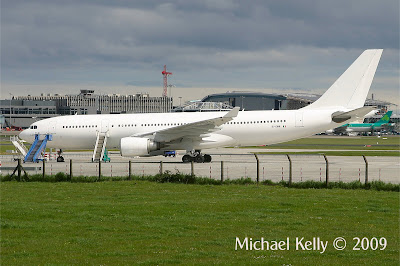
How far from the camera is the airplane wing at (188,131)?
1490 inches

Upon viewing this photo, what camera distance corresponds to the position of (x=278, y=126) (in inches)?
1597

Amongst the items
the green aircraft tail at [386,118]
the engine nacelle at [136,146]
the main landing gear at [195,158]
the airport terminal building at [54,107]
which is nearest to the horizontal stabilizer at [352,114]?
the main landing gear at [195,158]

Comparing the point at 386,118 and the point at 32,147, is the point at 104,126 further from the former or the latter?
the point at 386,118

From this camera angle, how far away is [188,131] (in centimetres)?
3881

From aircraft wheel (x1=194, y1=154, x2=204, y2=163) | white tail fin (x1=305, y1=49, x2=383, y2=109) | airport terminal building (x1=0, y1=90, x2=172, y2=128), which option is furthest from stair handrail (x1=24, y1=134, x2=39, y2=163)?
airport terminal building (x1=0, y1=90, x2=172, y2=128)

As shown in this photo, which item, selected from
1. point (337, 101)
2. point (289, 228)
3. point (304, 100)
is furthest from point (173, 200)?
point (304, 100)

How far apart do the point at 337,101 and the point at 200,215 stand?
2714 centimetres

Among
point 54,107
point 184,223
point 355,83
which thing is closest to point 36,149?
point 355,83

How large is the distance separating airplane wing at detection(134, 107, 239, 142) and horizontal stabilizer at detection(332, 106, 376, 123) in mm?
7998

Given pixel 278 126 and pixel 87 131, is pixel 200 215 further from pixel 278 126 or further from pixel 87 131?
pixel 87 131

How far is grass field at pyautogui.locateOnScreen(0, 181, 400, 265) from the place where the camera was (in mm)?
11266

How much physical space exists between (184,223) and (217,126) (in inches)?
1002

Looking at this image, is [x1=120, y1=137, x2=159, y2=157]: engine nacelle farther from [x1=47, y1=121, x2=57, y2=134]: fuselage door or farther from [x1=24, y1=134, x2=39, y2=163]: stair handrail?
[x1=47, y1=121, x2=57, y2=134]: fuselage door

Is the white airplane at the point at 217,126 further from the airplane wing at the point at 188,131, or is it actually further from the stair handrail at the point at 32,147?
the stair handrail at the point at 32,147
